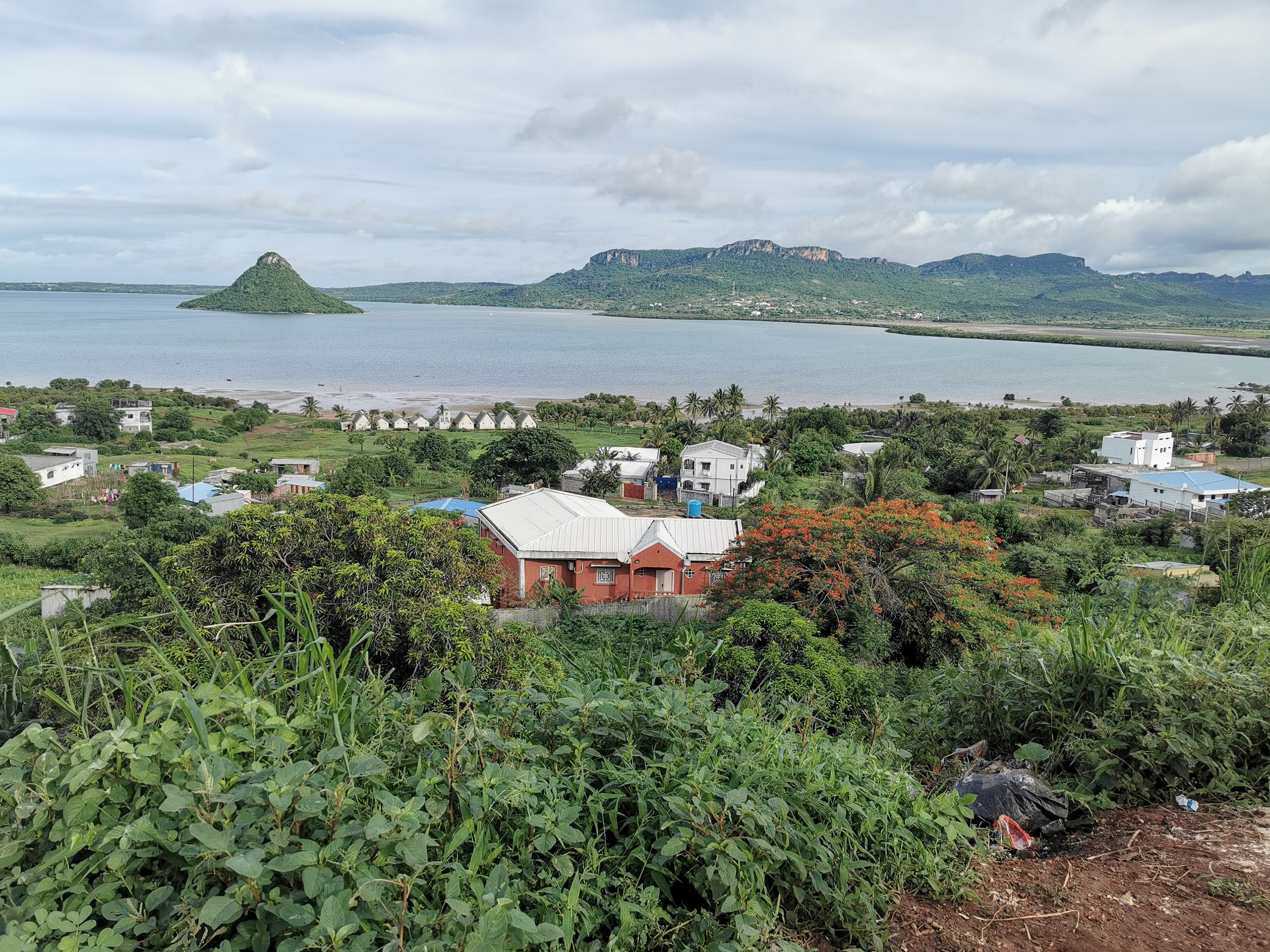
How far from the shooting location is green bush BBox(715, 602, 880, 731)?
873cm

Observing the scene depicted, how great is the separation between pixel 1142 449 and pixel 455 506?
4157cm

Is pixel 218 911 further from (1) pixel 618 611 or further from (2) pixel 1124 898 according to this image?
(1) pixel 618 611

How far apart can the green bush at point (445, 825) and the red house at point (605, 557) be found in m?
15.7

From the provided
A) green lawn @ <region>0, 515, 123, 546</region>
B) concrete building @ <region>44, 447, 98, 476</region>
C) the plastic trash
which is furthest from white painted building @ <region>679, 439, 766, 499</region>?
the plastic trash

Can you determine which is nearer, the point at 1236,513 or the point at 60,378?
the point at 1236,513

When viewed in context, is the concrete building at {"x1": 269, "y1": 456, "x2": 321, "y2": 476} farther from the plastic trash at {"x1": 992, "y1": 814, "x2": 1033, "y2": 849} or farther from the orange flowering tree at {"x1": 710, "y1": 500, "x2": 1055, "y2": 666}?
the plastic trash at {"x1": 992, "y1": 814, "x2": 1033, "y2": 849}

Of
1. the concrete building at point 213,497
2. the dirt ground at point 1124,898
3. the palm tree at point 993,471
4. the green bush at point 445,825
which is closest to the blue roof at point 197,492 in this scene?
the concrete building at point 213,497

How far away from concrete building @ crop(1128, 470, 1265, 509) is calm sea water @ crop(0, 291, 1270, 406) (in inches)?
1514

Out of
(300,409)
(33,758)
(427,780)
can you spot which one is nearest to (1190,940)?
(427,780)

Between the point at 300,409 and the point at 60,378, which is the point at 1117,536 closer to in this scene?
the point at 300,409

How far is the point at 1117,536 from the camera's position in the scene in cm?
3181

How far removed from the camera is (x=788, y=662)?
981cm

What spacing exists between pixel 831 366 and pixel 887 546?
10074 centimetres

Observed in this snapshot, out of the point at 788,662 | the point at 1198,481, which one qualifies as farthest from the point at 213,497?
the point at 1198,481
